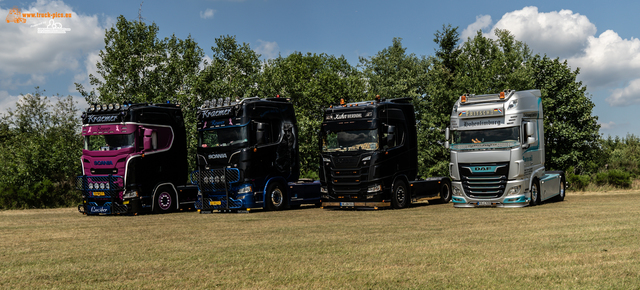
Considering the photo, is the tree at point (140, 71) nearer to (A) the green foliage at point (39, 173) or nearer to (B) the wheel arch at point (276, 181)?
(A) the green foliage at point (39, 173)

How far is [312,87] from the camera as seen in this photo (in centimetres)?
3600

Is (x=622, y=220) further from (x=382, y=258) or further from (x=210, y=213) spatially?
(x=210, y=213)

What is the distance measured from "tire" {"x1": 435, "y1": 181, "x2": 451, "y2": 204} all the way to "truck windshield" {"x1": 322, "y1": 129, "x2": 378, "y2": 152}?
486 cm

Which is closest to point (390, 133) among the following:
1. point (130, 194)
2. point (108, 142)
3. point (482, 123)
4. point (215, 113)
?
point (482, 123)

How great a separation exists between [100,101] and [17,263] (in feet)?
85.2

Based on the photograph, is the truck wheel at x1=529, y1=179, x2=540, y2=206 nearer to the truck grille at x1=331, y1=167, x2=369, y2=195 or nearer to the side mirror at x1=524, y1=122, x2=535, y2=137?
the side mirror at x1=524, y1=122, x2=535, y2=137

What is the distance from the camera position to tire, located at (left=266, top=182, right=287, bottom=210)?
747 inches

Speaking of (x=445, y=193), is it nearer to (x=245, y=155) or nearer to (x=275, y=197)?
(x=275, y=197)

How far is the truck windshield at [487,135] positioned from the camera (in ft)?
→ 56.9

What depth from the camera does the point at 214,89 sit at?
31438 mm

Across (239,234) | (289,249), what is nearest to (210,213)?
(239,234)

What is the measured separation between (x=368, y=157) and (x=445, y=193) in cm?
529

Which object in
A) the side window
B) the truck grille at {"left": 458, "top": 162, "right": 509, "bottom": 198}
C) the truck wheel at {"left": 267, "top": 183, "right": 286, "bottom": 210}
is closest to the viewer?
the truck grille at {"left": 458, "top": 162, "right": 509, "bottom": 198}

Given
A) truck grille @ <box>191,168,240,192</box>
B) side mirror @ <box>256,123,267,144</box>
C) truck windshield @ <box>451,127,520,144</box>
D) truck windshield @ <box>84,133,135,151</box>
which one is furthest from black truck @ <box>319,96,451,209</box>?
truck windshield @ <box>84,133,135,151</box>
